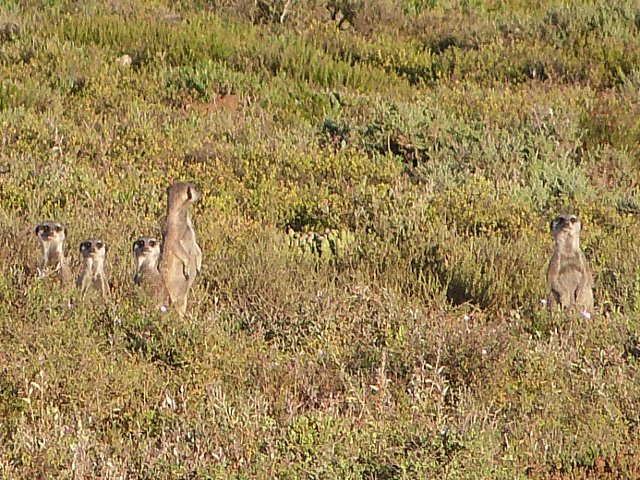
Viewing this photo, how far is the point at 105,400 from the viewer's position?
18.5ft

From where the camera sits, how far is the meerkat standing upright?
7051 millimetres

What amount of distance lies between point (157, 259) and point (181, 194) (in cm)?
45

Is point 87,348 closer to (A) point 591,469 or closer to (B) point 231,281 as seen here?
(B) point 231,281

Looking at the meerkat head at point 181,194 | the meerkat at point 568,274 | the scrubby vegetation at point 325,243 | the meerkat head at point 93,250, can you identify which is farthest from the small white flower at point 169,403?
the meerkat at point 568,274

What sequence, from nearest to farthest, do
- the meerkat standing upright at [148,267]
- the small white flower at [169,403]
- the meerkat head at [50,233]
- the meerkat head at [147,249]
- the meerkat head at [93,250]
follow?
the small white flower at [169,403], the meerkat standing upright at [148,267], the meerkat head at [93,250], the meerkat head at [147,249], the meerkat head at [50,233]

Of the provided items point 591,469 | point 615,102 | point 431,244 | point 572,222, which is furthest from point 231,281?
point 615,102

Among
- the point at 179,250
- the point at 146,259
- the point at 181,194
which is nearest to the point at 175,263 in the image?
the point at 179,250

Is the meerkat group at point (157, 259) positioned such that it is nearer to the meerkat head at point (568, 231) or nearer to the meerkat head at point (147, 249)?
the meerkat head at point (147, 249)

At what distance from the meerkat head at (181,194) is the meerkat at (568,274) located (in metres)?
2.31

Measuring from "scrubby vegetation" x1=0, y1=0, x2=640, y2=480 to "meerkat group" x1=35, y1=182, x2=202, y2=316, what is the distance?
0.18 meters

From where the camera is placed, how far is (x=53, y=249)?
7562 mm

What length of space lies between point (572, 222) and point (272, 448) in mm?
3160

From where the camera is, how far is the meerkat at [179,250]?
7121 mm

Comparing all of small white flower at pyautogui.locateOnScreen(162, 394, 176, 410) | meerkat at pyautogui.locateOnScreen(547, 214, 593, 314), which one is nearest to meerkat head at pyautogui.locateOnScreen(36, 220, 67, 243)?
small white flower at pyautogui.locateOnScreen(162, 394, 176, 410)
